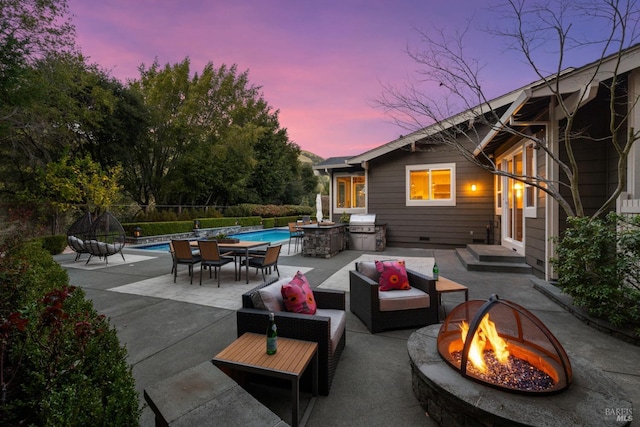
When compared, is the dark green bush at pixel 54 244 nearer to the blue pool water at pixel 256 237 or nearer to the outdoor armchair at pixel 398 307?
the blue pool water at pixel 256 237

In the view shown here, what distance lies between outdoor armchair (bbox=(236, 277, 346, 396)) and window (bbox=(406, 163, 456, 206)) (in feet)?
25.0

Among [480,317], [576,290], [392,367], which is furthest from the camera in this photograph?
[576,290]

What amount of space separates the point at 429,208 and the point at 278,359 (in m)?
8.50

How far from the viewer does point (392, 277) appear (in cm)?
346

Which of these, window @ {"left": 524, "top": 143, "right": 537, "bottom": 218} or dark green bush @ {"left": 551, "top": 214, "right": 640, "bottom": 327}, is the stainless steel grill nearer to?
window @ {"left": 524, "top": 143, "right": 537, "bottom": 218}

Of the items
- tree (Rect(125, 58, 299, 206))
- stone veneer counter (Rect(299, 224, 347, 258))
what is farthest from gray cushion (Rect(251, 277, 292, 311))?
tree (Rect(125, 58, 299, 206))

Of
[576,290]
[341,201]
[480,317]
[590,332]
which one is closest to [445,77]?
[576,290]

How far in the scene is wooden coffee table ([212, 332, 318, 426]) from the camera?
1776mm

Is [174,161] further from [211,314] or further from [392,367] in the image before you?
[392,367]

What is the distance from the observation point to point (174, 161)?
726 inches

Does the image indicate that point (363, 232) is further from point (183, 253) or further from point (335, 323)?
point (335, 323)

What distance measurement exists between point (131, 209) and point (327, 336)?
15.4 meters

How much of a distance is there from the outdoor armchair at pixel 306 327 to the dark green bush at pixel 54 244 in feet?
33.9

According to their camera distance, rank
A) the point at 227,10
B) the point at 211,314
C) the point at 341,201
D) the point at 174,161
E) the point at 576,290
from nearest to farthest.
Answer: the point at 576,290 → the point at 211,314 → the point at 227,10 → the point at 341,201 → the point at 174,161
